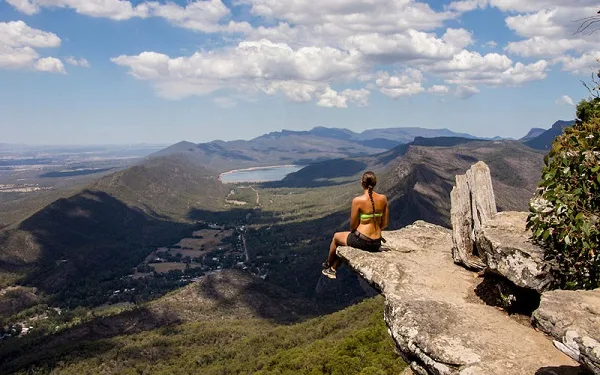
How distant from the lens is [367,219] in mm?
18875

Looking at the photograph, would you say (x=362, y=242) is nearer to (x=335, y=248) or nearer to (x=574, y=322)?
(x=335, y=248)

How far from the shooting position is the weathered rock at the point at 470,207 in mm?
17375

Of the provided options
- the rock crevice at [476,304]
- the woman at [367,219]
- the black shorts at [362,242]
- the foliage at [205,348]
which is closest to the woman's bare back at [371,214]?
the woman at [367,219]

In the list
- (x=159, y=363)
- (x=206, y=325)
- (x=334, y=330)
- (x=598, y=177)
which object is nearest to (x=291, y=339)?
(x=334, y=330)

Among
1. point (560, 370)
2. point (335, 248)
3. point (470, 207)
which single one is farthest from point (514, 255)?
point (335, 248)

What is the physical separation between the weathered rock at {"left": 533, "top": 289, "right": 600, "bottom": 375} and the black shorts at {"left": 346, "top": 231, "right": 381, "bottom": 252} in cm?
917

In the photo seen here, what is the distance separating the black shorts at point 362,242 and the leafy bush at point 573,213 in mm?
7225

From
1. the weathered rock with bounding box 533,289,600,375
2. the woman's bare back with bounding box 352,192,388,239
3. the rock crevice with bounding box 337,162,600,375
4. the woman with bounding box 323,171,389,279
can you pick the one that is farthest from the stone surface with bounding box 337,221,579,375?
the weathered rock with bounding box 533,289,600,375

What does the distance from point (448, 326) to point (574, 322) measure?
3.68m

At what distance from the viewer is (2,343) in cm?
15900

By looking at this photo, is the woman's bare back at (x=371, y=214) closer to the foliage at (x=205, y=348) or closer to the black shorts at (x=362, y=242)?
the black shorts at (x=362, y=242)

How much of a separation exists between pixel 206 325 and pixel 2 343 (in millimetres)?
92503

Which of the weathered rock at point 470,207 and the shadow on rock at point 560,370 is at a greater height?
the weathered rock at point 470,207

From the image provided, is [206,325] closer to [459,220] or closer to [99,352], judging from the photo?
[99,352]
